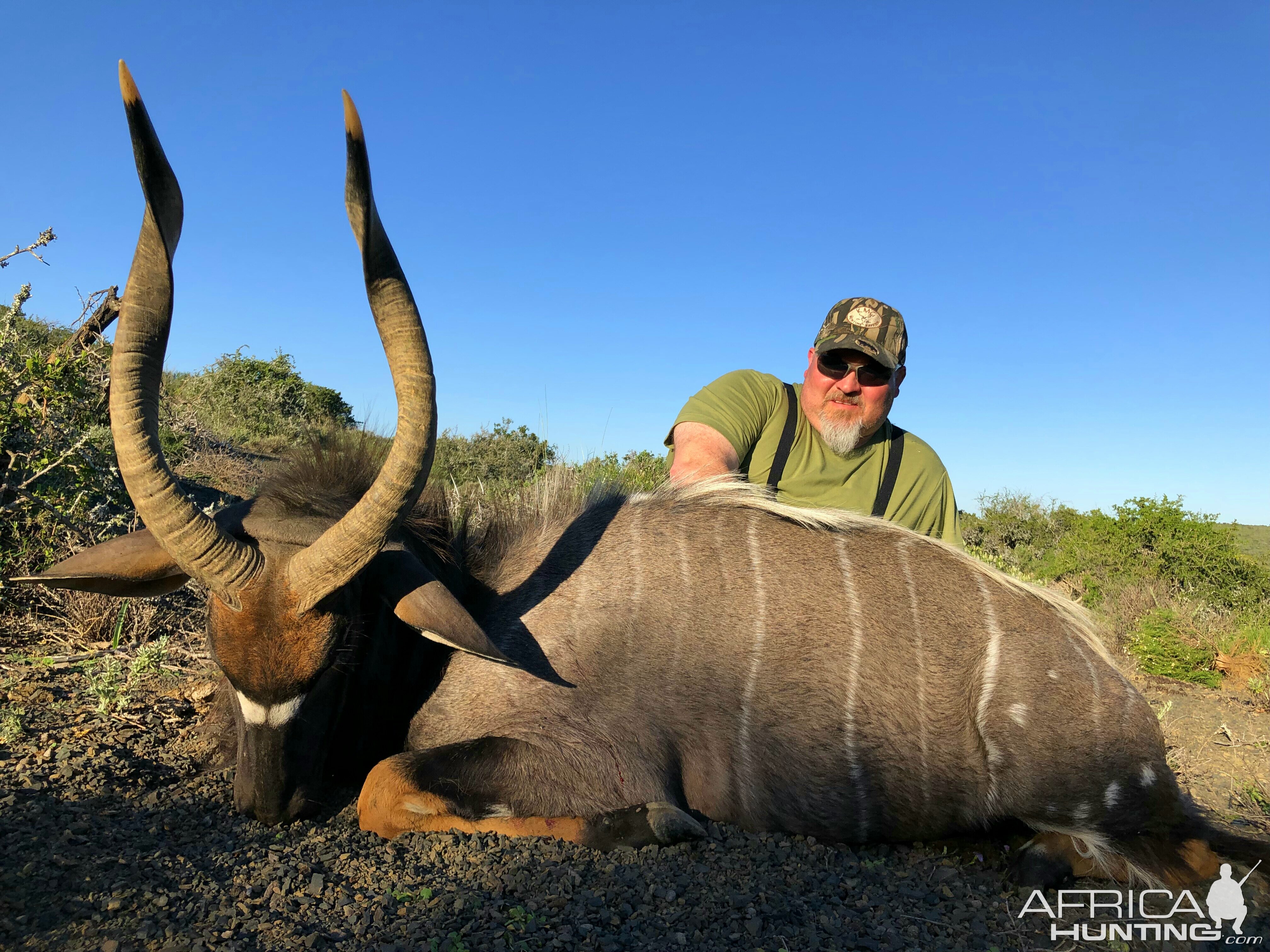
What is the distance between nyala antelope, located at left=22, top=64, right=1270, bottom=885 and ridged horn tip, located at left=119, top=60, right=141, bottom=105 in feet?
1.11

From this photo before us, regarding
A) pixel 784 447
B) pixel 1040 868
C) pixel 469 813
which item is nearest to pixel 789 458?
pixel 784 447

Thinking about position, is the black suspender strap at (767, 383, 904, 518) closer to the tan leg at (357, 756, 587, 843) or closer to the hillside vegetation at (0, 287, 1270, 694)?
the hillside vegetation at (0, 287, 1270, 694)

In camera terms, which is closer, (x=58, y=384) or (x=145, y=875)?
(x=145, y=875)

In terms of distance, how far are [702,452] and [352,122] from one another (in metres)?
2.82

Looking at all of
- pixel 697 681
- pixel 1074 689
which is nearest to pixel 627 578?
pixel 697 681

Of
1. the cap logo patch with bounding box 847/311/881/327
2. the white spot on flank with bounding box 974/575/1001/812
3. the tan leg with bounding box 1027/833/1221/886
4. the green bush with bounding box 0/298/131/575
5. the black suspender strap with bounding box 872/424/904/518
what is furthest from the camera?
the black suspender strap with bounding box 872/424/904/518

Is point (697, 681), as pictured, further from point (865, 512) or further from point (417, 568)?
point (865, 512)

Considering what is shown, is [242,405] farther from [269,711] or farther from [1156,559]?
[1156,559]

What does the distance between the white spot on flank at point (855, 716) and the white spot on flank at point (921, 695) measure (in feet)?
0.89

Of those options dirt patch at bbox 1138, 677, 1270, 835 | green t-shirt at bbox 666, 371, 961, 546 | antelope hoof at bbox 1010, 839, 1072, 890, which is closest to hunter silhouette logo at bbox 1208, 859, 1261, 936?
antelope hoof at bbox 1010, 839, 1072, 890

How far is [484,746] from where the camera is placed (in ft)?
11.0

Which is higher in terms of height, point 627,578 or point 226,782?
point 627,578

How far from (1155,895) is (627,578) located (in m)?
2.67

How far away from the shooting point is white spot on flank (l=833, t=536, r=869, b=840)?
12.7 ft
